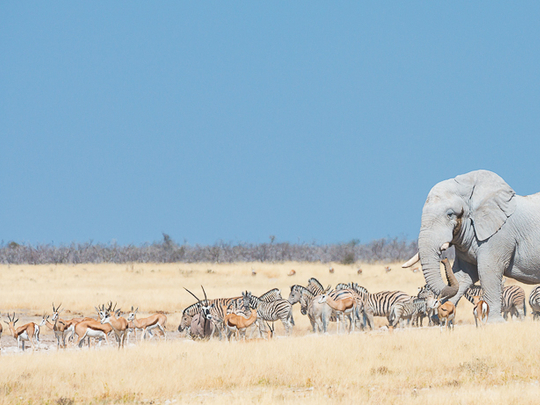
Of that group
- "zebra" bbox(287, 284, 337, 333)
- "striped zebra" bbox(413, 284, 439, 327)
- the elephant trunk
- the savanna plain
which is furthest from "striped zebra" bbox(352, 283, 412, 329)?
the elephant trunk

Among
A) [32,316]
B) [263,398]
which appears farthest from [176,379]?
[32,316]

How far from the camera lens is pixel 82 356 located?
39.9 ft

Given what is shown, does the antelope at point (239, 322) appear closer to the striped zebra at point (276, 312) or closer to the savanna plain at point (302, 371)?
the savanna plain at point (302, 371)

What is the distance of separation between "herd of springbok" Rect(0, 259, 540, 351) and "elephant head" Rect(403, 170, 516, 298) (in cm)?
78

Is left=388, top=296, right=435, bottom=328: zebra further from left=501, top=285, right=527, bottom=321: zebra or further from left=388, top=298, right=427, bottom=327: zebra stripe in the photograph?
left=501, top=285, right=527, bottom=321: zebra

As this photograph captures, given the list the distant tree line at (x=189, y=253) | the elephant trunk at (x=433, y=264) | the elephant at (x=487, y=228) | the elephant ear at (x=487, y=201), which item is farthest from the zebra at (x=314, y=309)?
the distant tree line at (x=189, y=253)

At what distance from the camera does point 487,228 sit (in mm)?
13961

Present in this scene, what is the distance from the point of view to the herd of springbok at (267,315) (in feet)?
49.2

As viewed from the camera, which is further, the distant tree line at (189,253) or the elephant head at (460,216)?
the distant tree line at (189,253)

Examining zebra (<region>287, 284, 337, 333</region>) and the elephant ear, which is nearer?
the elephant ear

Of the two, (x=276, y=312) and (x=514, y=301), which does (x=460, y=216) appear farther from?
(x=514, y=301)

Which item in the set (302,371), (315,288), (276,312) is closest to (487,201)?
(302,371)

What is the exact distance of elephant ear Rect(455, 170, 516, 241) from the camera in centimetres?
1398

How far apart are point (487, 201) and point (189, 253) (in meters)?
45.7
